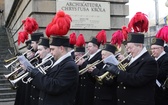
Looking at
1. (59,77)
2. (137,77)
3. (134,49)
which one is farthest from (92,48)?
(59,77)

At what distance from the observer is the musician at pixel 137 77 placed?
516 centimetres

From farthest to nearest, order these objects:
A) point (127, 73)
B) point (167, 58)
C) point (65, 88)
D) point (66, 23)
Result: point (167, 58) → point (127, 73) → point (66, 23) → point (65, 88)

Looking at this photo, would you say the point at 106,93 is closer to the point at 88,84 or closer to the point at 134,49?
the point at 88,84

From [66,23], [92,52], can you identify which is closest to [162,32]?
[92,52]

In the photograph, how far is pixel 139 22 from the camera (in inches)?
231

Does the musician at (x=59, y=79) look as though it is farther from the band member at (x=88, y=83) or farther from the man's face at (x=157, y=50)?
the band member at (x=88, y=83)

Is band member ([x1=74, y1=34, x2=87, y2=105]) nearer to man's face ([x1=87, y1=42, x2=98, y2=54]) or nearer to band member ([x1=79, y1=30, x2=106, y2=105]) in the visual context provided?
band member ([x1=79, y1=30, x2=106, y2=105])

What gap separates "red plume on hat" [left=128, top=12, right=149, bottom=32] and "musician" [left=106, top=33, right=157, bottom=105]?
1.27 feet

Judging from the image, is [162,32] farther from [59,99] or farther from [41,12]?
[41,12]

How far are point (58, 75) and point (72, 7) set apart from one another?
6589 millimetres

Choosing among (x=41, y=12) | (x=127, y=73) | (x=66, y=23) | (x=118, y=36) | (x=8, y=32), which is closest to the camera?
(x=66, y=23)

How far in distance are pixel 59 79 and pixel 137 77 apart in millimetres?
1409

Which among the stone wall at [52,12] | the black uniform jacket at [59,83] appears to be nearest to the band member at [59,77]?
the black uniform jacket at [59,83]

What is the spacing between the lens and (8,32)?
20.7m
